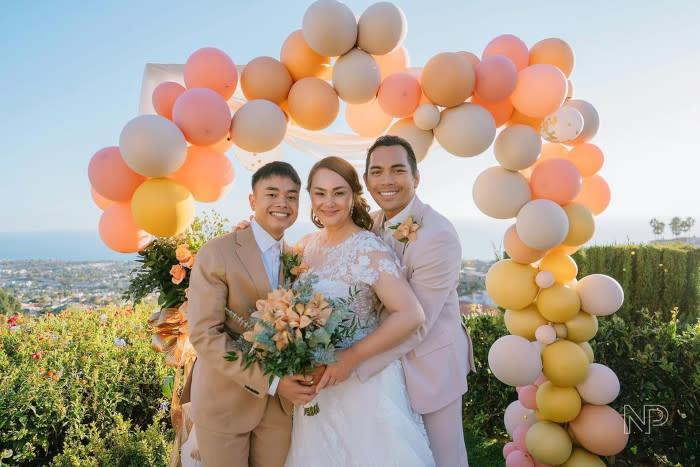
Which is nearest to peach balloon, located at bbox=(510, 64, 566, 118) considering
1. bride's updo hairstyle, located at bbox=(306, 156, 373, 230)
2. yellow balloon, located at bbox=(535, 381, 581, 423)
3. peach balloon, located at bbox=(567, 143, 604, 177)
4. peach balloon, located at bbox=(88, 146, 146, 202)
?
peach balloon, located at bbox=(567, 143, 604, 177)

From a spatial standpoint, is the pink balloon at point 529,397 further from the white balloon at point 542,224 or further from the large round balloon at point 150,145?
the large round balloon at point 150,145

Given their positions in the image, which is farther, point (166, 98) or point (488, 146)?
point (488, 146)

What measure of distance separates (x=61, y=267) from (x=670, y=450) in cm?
1442

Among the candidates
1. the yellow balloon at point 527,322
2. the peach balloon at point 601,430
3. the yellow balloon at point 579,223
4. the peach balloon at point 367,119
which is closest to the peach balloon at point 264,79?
the peach balloon at point 367,119

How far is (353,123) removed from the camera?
4.30 m

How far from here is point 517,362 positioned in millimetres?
3508

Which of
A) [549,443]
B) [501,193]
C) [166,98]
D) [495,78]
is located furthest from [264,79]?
[549,443]

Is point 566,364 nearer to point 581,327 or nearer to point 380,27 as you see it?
point 581,327

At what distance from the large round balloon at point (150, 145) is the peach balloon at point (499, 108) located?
2365 millimetres

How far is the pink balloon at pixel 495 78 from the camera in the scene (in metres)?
3.43

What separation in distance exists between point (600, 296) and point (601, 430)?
1.06 metres

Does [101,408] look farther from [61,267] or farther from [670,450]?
[61,267]

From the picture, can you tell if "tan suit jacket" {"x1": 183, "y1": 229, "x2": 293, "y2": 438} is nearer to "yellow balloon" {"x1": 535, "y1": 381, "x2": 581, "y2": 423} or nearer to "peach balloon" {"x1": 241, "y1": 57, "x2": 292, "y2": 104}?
"peach balloon" {"x1": 241, "y1": 57, "x2": 292, "y2": 104}

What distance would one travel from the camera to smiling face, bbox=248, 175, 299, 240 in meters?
2.79
